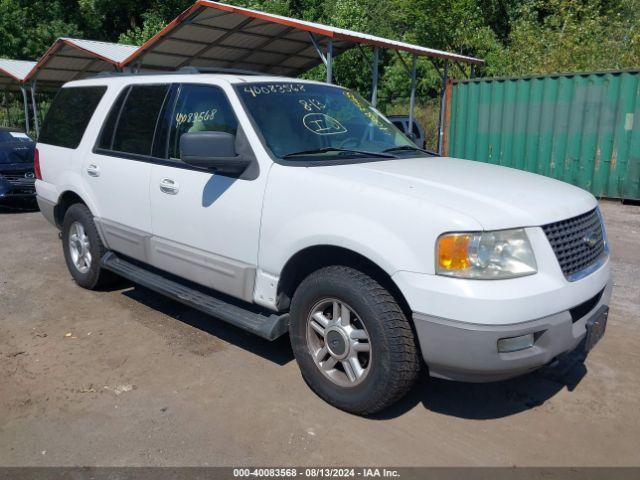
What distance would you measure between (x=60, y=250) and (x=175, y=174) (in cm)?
381

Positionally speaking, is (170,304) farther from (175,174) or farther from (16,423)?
(16,423)

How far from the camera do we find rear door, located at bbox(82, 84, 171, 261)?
4523 mm

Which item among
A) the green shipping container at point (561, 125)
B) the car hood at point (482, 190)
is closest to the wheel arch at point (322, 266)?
the car hood at point (482, 190)

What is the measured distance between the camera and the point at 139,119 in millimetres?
4699

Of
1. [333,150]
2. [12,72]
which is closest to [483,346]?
[333,150]

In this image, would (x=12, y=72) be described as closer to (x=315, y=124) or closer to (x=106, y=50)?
(x=106, y=50)

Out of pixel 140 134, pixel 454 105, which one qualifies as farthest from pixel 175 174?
pixel 454 105

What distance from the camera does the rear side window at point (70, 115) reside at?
5.34 m

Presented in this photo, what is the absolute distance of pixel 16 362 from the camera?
409cm

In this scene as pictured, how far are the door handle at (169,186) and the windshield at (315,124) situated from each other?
0.82 metres

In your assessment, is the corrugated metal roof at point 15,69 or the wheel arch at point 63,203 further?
the corrugated metal roof at point 15,69

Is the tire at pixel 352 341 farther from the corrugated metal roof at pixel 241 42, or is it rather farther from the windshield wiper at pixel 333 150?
the corrugated metal roof at pixel 241 42

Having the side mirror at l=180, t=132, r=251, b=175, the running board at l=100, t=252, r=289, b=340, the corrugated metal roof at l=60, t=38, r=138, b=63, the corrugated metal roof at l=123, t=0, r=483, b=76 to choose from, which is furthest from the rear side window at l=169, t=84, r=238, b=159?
the corrugated metal roof at l=60, t=38, r=138, b=63

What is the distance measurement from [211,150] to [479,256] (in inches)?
67.1
